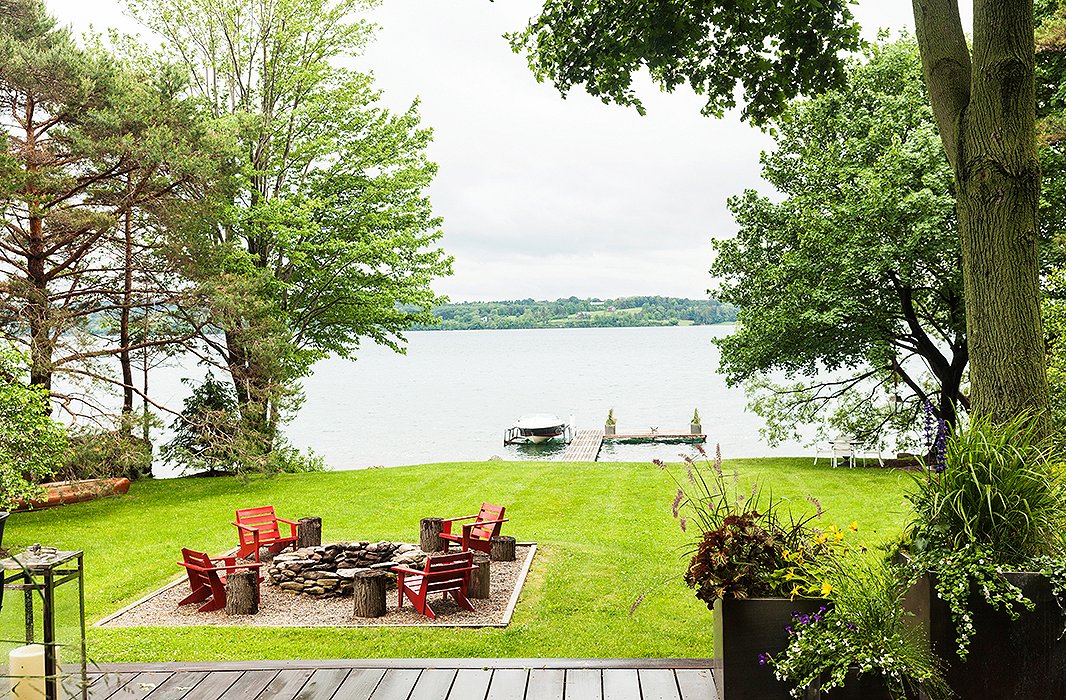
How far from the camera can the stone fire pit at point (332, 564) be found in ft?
26.1

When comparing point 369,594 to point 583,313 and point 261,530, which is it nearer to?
point 261,530

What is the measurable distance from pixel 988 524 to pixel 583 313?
59.0 m

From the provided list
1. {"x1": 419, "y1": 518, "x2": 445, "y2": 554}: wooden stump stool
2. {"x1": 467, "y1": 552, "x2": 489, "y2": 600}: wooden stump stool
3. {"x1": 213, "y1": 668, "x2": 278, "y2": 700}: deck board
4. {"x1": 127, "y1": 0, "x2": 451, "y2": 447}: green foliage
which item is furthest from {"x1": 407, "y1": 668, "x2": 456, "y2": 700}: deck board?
{"x1": 127, "y1": 0, "x2": 451, "y2": 447}: green foliage

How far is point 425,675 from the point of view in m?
4.24

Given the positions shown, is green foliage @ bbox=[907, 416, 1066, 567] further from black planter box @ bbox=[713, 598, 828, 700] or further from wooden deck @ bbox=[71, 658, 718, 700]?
wooden deck @ bbox=[71, 658, 718, 700]

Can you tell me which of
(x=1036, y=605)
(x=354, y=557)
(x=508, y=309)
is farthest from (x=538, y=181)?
(x=1036, y=605)

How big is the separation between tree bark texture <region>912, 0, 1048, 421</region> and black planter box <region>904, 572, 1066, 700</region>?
3.70ft

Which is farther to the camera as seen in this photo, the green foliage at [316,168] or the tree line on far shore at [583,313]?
→ the tree line on far shore at [583,313]

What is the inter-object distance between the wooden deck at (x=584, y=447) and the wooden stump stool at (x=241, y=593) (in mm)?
18102

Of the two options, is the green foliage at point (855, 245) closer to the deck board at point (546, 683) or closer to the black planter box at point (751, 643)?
the deck board at point (546, 683)

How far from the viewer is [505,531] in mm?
11367

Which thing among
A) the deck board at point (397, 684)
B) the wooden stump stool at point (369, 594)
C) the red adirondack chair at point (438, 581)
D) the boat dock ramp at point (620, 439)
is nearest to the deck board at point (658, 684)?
the deck board at point (397, 684)

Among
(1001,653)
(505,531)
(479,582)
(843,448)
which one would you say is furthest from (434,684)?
(843,448)

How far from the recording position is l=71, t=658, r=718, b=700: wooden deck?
3951mm
